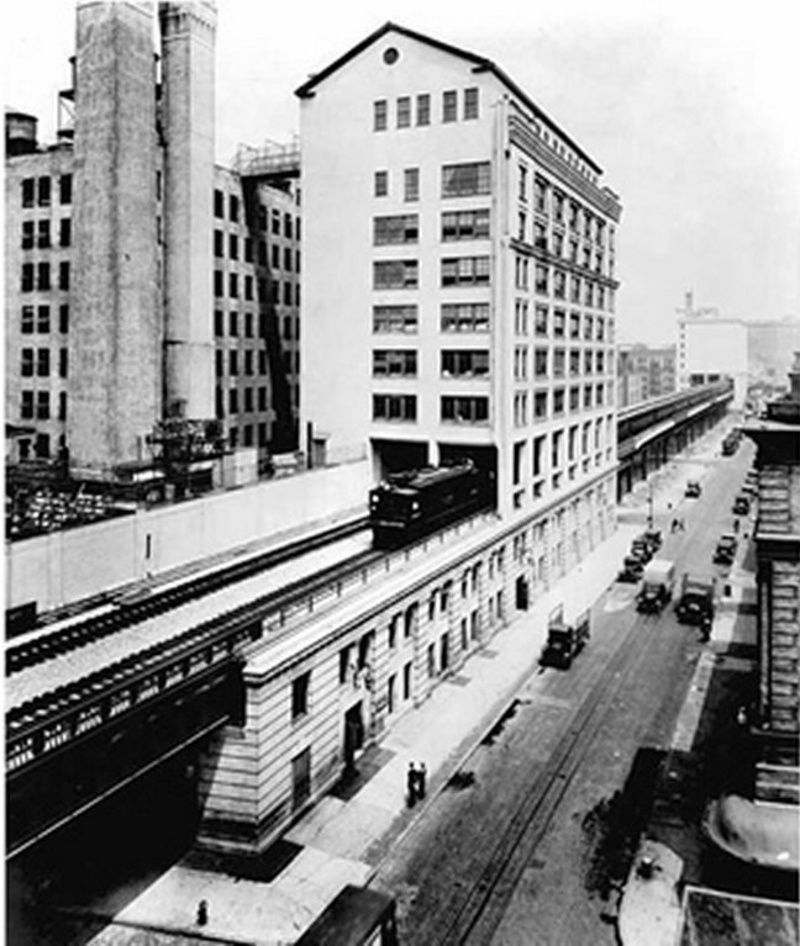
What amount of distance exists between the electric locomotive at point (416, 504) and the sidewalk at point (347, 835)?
6.62 m

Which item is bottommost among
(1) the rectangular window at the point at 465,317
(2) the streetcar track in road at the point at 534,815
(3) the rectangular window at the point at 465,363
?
(2) the streetcar track in road at the point at 534,815

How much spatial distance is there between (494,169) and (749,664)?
2695 cm

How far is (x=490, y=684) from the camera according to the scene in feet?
131

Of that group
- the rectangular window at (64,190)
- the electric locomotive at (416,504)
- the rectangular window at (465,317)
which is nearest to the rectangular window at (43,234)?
the rectangular window at (64,190)

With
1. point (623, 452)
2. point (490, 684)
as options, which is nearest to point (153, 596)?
point (490, 684)

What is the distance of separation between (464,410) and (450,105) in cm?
1542

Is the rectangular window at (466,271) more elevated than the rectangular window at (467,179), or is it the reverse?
the rectangular window at (467,179)

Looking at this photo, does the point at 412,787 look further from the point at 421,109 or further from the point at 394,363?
the point at 421,109

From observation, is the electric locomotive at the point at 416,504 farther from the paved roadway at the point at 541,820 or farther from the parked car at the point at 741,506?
the parked car at the point at 741,506

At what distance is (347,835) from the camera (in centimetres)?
2638

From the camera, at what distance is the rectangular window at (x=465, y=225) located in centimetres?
4750

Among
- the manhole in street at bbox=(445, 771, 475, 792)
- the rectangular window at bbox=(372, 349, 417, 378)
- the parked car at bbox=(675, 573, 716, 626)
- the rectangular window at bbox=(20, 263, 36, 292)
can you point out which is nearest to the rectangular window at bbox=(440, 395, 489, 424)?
the rectangular window at bbox=(372, 349, 417, 378)

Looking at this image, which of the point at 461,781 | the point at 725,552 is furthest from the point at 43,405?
the point at 725,552

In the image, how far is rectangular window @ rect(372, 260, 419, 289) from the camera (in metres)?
49.2
